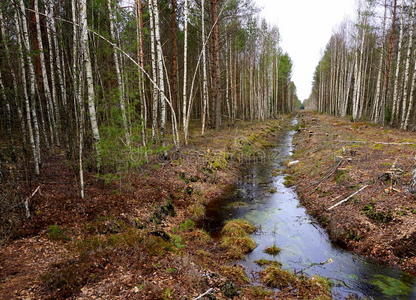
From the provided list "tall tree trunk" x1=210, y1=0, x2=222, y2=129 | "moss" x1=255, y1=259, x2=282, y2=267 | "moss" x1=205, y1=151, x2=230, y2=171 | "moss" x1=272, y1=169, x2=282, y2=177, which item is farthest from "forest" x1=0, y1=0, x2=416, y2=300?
"tall tree trunk" x1=210, y1=0, x2=222, y2=129

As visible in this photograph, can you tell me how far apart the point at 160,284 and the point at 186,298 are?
21.6 inches

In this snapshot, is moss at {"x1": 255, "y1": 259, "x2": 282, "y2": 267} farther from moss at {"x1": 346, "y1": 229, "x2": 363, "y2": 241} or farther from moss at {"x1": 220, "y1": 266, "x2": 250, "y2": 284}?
moss at {"x1": 346, "y1": 229, "x2": 363, "y2": 241}

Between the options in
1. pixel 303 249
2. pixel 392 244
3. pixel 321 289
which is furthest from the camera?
pixel 303 249

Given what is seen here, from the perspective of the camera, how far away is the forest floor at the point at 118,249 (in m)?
3.99

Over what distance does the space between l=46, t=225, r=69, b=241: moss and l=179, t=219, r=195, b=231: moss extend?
3.19 m

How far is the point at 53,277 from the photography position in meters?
3.99

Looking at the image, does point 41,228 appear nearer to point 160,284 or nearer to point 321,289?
A: point 160,284

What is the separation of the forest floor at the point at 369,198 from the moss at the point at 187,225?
4.32 metres

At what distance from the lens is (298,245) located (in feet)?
22.5

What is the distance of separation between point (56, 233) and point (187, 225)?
361 centimetres

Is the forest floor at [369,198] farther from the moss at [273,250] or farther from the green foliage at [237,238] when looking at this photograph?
the green foliage at [237,238]

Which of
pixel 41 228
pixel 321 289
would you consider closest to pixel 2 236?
pixel 41 228

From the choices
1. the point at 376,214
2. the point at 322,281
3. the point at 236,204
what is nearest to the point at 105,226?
the point at 322,281

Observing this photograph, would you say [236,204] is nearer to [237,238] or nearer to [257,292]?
[237,238]
